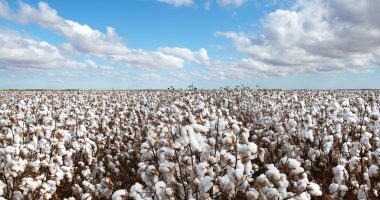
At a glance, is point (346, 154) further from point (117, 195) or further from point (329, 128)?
point (117, 195)

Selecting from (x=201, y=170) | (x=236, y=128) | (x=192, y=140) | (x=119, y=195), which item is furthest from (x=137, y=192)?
(x=236, y=128)

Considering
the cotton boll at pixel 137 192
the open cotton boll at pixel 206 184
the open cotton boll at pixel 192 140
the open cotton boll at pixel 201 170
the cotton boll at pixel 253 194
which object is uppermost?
the open cotton boll at pixel 192 140

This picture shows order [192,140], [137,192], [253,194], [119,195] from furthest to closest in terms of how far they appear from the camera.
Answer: [137,192]
[192,140]
[119,195]
[253,194]

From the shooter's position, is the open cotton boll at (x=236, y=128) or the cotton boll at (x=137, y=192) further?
the open cotton boll at (x=236, y=128)

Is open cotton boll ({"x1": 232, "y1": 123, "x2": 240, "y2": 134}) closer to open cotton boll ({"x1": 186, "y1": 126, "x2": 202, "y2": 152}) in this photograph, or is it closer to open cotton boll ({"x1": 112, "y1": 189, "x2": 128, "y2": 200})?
open cotton boll ({"x1": 186, "y1": 126, "x2": 202, "y2": 152})

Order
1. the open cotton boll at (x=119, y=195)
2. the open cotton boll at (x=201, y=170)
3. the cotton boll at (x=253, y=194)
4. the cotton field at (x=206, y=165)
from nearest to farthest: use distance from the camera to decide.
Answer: the cotton boll at (x=253, y=194) < the open cotton boll at (x=119, y=195) < the cotton field at (x=206, y=165) < the open cotton boll at (x=201, y=170)

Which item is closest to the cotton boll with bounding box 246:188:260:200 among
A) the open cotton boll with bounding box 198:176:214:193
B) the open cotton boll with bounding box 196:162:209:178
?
the open cotton boll with bounding box 198:176:214:193

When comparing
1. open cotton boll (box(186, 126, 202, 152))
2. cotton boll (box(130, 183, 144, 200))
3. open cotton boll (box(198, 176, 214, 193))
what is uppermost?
open cotton boll (box(186, 126, 202, 152))

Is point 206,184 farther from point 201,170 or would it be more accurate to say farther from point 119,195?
point 119,195

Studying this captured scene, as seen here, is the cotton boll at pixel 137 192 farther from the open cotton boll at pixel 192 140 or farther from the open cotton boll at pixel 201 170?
the open cotton boll at pixel 192 140

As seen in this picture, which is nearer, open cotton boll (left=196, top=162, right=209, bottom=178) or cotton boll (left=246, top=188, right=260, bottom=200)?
cotton boll (left=246, top=188, right=260, bottom=200)

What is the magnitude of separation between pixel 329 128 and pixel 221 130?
5622mm

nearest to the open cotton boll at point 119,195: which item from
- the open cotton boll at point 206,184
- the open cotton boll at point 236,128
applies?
the open cotton boll at point 206,184

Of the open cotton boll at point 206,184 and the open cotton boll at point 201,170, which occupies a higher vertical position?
the open cotton boll at point 201,170
